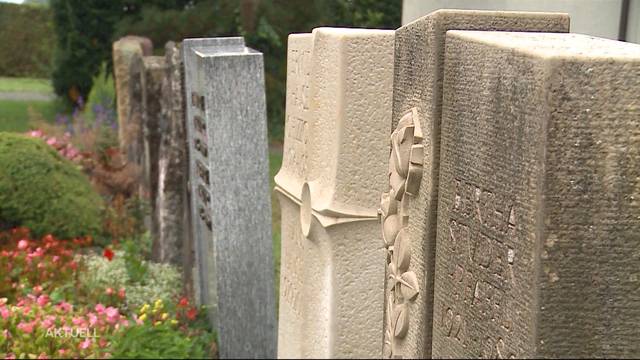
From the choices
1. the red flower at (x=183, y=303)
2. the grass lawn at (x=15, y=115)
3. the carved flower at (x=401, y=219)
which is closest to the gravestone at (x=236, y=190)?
the red flower at (x=183, y=303)

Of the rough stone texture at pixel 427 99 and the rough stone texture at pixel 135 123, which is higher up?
the rough stone texture at pixel 427 99

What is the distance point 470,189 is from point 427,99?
0.90 feet

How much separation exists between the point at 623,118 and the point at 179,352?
3434mm

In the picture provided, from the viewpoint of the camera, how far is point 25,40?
9414 millimetres

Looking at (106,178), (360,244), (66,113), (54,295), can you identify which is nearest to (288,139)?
(360,244)

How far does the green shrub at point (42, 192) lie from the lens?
5.62m

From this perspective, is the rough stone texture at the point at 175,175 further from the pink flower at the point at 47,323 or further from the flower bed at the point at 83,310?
the pink flower at the point at 47,323

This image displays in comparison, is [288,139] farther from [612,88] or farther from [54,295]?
[612,88]

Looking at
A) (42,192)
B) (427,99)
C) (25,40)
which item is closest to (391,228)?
(427,99)

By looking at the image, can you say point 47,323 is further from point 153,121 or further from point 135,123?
point 135,123

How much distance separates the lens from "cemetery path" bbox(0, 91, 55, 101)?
23.4 ft

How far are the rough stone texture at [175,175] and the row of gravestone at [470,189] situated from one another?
81.3 inches

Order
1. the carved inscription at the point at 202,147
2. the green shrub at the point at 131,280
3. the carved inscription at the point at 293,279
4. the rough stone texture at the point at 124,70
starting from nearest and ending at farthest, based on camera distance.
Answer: the carved inscription at the point at 293,279
the carved inscription at the point at 202,147
the green shrub at the point at 131,280
the rough stone texture at the point at 124,70

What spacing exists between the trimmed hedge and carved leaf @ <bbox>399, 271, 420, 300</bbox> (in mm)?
5913
